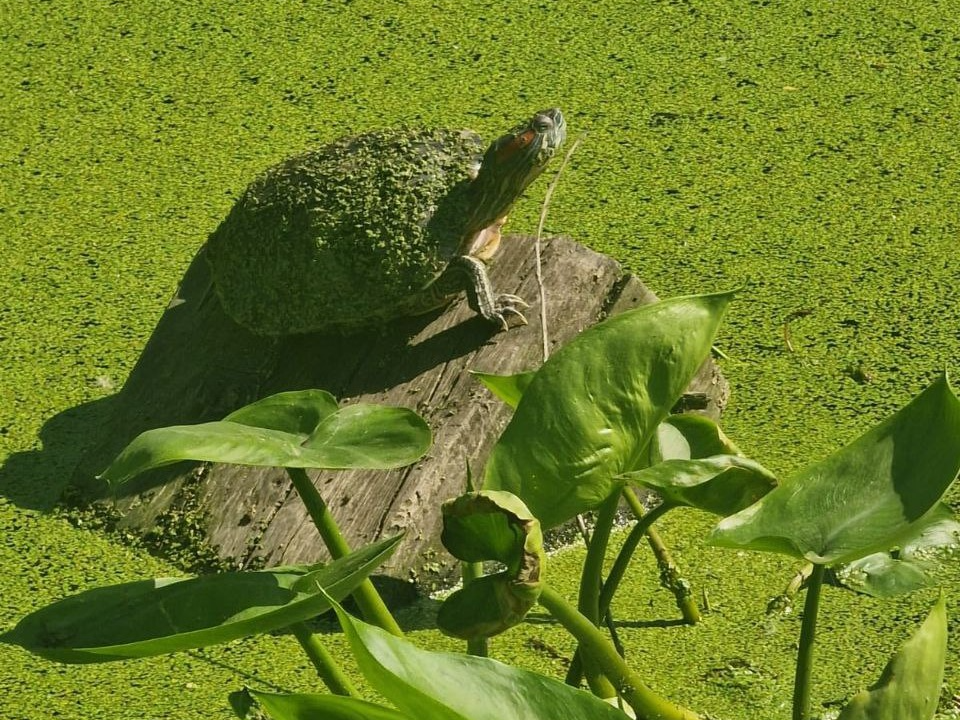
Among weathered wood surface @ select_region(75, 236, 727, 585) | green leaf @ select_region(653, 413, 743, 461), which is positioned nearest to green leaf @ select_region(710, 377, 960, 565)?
green leaf @ select_region(653, 413, 743, 461)

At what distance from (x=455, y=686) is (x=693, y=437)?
55 cm

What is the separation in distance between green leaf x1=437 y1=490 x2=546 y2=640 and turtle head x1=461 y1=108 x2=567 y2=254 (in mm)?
1081

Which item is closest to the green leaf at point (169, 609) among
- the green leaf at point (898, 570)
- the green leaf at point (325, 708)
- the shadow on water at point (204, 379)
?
the green leaf at point (325, 708)

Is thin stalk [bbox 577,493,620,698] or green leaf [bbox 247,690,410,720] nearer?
green leaf [bbox 247,690,410,720]

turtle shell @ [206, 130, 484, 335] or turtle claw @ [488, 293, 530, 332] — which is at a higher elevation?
turtle shell @ [206, 130, 484, 335]

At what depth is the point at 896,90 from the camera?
2.98 meters

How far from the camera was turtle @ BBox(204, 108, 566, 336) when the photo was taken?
2.09 m

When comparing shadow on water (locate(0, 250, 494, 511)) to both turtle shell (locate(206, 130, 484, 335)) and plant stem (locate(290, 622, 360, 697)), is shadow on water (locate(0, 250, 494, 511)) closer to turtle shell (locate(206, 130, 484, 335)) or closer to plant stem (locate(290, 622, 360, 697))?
turtle shell (locate(206, 130, 484, 335))

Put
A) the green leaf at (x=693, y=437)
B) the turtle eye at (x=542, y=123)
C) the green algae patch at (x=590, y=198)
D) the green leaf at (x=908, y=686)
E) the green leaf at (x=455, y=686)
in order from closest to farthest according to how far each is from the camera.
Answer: the green leaf at (x=455, y=686)
the green leaf at (x=908, y=686)
the green leaf at (x=693, y=437)
the green algae patch at (x=590, y=198)
the turtle eye at (x=542, y=123)

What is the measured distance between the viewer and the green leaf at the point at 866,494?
1.10 m

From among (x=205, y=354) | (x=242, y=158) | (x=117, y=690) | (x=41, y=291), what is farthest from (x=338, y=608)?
(x=242, y=158)

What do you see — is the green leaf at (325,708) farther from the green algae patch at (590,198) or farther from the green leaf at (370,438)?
the green algae patch at (590,198)

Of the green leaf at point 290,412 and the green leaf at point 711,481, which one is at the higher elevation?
the green leaf at point 290,412

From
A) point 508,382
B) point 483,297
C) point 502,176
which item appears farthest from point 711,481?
point 502,176
